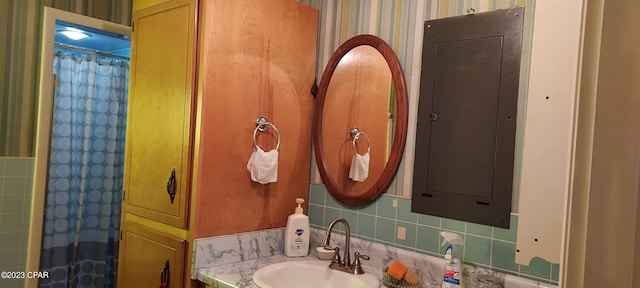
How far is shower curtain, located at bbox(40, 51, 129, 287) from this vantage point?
245cm

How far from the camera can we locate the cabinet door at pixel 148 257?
167 cm

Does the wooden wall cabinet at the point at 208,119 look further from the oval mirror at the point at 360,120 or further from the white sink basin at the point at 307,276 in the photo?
the white sink basin at the point at 307,276

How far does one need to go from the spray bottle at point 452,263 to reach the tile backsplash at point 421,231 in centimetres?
8

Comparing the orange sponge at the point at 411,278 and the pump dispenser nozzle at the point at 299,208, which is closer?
the orange sponge at the point at 411,278

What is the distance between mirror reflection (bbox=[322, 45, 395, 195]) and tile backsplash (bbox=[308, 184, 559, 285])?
11 centimetres

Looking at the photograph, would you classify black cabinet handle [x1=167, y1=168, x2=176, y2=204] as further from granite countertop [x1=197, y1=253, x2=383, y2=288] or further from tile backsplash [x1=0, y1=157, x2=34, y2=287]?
tile backsplash [x1=0, y1=157, x2=34, y2=287]

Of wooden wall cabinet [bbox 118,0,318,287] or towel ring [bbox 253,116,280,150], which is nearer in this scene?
wooden wall cabinet [bbox 118,0,318,287]

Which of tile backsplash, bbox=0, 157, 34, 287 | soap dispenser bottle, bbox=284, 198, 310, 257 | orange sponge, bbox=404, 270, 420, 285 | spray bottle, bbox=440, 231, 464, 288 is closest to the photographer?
spray bottle, bbox=440, 231, 464, 288

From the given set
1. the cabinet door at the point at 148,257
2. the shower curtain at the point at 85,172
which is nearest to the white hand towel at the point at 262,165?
the cabinet door at the point at 148,257

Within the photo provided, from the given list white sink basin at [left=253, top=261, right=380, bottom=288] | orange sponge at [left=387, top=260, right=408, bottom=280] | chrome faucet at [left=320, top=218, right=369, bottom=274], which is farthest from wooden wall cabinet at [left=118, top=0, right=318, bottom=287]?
orange sponge at [left=387, top=260, right=408, bottom=280]

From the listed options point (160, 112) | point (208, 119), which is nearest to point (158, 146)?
point (160, 112)

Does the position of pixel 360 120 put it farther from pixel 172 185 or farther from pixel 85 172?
pixel 85 172

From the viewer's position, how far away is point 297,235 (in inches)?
72.9

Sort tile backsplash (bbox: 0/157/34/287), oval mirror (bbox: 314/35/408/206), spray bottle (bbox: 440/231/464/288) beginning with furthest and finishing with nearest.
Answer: tile backsplash (bbox: 0/157/34/287)
oval mirror (bbox: 314/35/408/206)
spray bottle (bbox: 440/231/464/288)
